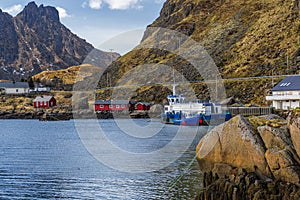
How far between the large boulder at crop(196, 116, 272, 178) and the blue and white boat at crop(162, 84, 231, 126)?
64563mm

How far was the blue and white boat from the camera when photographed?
89.8m

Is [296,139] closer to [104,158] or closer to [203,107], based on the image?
[104,158]

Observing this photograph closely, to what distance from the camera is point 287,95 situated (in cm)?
8394

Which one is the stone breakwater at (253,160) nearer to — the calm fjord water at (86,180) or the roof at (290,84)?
the calm fjord water at (86,180)

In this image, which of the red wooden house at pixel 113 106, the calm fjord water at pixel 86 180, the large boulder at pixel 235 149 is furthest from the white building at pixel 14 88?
the large boulder at pixel 235 149

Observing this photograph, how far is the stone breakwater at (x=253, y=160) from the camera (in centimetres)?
2047

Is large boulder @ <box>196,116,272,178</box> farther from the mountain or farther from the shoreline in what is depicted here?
the shoreline

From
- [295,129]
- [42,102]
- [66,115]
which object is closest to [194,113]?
[66,115]

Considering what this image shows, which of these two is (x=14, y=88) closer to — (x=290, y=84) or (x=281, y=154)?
(x=290, y=84)

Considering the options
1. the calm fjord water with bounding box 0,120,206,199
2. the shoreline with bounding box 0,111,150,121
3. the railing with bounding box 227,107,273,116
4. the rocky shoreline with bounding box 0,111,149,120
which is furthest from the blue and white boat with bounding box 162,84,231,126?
the calm fjord water with bounding box 0,120,206,199

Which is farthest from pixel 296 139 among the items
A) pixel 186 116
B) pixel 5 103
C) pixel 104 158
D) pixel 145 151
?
pixel 5 103

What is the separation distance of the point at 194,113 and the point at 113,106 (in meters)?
61.2

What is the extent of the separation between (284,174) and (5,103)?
158 m

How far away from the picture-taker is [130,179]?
31.8m
